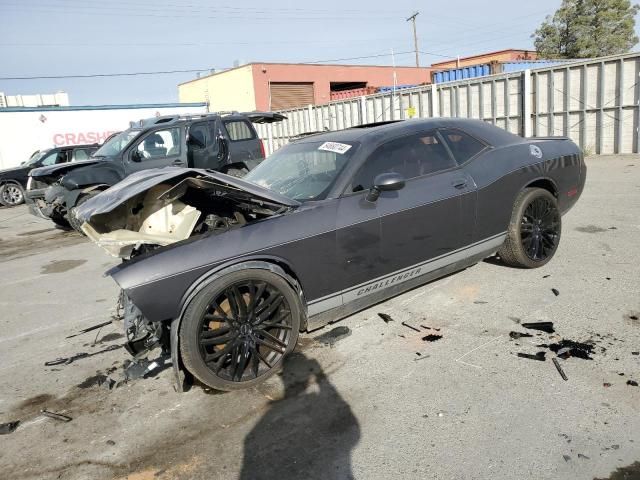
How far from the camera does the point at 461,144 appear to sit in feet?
14.3

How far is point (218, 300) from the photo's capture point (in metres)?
3.03

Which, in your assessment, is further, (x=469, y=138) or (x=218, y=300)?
(x=469, y=138)

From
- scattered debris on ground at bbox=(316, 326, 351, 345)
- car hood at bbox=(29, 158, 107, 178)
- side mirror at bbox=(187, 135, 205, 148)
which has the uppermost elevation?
side mirror at bbox=(187, 135, 205, 148)

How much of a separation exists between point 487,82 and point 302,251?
13.3 metres

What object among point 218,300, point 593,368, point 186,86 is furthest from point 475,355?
point 186,86

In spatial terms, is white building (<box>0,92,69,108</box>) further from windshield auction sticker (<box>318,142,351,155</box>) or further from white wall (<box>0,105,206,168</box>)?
windshield auction sticker (<box>318,142,351,155</box>)

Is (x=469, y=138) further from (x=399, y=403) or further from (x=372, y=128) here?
(x=399, y=403)

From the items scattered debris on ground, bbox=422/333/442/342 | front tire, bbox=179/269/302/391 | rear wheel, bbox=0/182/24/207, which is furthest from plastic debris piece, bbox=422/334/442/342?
rear wheel, bbox=0/182/24/207

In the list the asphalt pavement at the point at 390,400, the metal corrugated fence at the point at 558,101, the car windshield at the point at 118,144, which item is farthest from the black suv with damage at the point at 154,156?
the asphalt pavement at the point at 390,400

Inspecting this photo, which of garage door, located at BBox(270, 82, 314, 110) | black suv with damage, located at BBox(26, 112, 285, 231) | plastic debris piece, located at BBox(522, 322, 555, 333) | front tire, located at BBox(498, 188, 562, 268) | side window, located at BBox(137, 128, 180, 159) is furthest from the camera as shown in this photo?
garage door, located at BBox(270, 82, 314, 110)

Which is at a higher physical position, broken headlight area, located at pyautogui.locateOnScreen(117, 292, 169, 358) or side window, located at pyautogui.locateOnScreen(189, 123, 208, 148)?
side window, located at pyautogui.locateOnScreen(189, 123, 208, 148)

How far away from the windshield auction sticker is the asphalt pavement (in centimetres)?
138

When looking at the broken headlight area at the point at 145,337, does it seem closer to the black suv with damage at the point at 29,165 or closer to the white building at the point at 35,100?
the black suv with damage at the point at 29,165

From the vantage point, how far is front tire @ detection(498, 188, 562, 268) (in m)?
4.54
